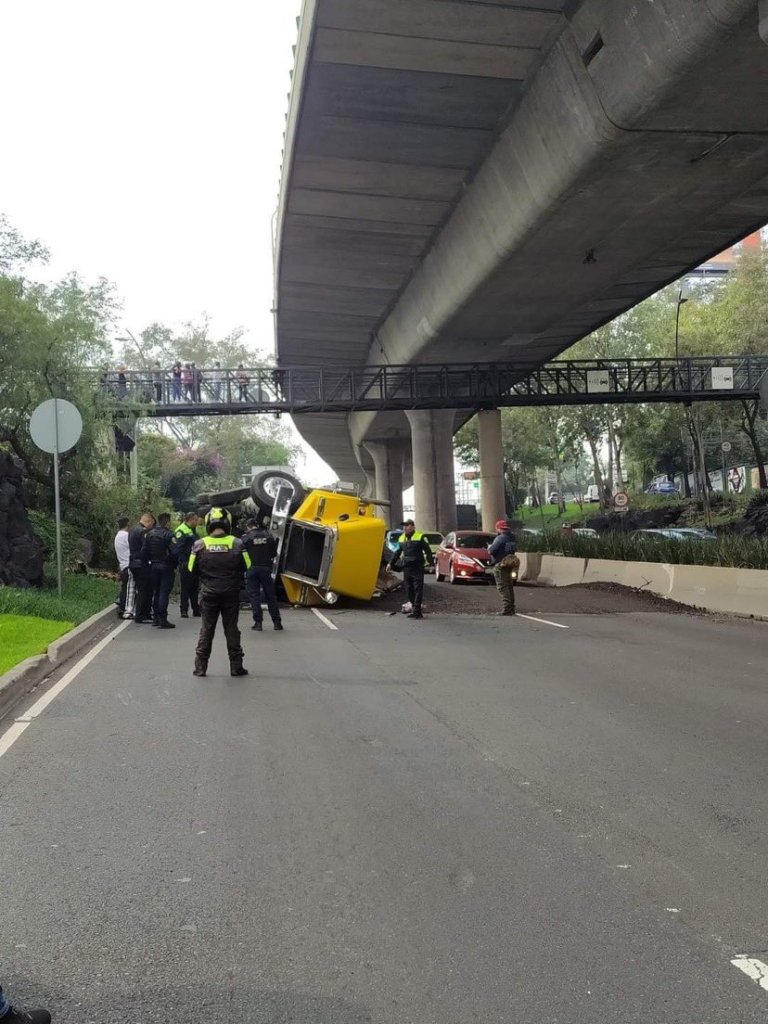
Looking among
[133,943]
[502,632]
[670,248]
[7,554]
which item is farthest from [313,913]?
[670,248]

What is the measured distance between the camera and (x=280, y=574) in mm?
19172

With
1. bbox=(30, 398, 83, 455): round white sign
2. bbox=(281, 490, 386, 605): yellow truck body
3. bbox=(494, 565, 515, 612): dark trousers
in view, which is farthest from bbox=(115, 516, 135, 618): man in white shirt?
bbox=(494, 565, 515, 612): dark trousers

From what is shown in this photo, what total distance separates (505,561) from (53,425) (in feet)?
26.5

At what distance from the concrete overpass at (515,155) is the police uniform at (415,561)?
21.5ft

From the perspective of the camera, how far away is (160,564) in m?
15.9

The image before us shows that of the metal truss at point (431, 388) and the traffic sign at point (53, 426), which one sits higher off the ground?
the metal truss at point (431, 388)

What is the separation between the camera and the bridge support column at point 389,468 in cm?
5656

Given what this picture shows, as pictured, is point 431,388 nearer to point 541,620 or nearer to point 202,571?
point 541,620

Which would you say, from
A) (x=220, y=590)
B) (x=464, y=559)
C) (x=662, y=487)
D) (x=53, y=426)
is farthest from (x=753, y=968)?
(x=662, y=487)

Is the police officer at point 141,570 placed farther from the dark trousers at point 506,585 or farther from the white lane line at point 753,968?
the white lane line at point 753,968

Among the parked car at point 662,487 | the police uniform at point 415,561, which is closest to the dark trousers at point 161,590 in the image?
the police uniform at point 415,561

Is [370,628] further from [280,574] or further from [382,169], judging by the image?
[382,169]

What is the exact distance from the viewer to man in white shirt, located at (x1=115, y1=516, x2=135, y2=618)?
16.9 m

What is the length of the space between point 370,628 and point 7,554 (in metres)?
6.64
